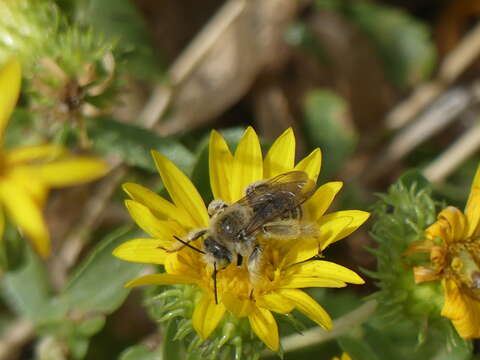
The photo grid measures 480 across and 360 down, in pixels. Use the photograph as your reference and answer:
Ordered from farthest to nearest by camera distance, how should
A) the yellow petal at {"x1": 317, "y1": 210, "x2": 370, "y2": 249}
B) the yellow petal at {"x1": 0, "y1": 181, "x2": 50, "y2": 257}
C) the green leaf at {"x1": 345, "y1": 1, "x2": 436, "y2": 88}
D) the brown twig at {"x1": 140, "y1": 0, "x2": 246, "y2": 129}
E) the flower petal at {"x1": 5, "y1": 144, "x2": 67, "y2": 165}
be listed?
the green leaf at {"x1": 345, "y1": 1, "x2": 436, "y2": 88}
the brown twig at {"x1": 140, "y1": 0, "x2": 246, "y2": 129}
the yellow petal at {"x1": 317, "y1": 210, "x2": 370, "y2": 249}
the flower petal at {"x1": 5, "y1": 144, "x2": 67, "y2": 165}
the yellow petal at {"x1": 0, "y1": 181, "x2": 50, "y2": 257}

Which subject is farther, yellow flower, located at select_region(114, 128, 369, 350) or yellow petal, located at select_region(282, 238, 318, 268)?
yellow petal, located at select_region(282, 238, 318, 268)

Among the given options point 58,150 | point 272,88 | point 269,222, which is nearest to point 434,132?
point 272,88

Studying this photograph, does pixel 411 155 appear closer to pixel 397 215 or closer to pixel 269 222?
pixel 397 215

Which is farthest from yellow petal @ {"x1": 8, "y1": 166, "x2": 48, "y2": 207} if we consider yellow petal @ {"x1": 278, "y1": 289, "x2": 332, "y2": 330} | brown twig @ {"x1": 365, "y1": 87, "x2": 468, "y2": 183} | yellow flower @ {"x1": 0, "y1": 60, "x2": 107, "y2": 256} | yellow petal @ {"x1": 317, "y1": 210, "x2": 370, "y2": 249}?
brown twig @ {"x1": 365, "y1": 87, "x2": 468, "y2": 183}

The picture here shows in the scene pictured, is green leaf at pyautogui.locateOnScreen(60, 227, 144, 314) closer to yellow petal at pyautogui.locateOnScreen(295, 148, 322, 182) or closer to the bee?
the bee

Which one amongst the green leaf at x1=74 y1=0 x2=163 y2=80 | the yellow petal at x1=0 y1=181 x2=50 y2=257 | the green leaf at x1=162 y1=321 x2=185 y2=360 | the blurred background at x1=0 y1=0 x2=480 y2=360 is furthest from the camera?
the green leaf at x1=74 y1=0 x2=163 y2=80

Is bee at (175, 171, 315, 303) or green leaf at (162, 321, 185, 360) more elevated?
bee at (175, 171, 315, 303)
